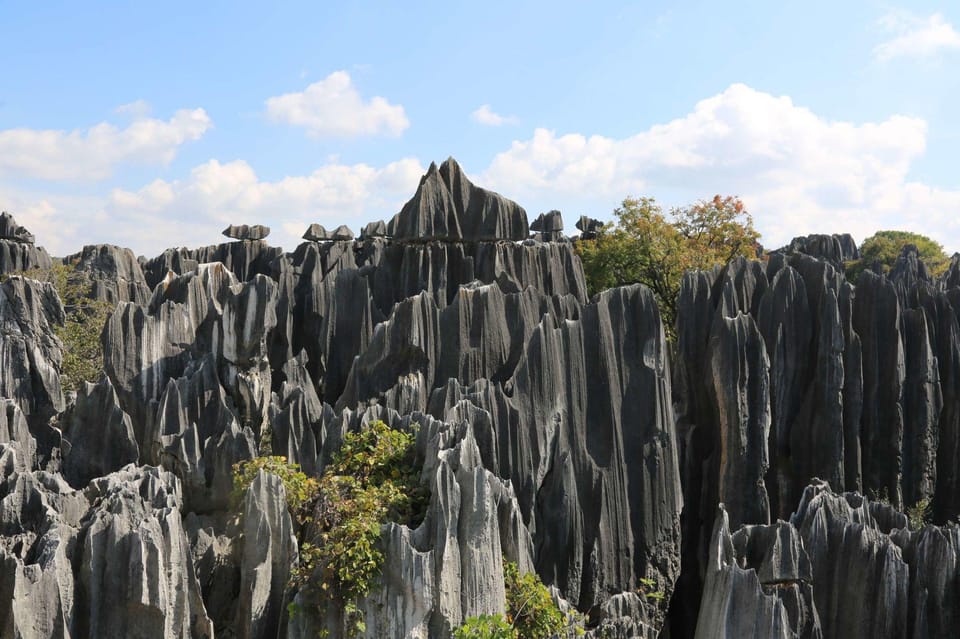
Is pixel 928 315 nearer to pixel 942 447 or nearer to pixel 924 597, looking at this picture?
pixel 942 447

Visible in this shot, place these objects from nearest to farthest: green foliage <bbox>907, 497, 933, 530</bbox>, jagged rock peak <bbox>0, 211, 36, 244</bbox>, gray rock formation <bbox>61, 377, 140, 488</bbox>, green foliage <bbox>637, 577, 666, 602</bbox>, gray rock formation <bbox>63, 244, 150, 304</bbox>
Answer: green foliage <bbox>637, 577, 666, 602</bbox> < green foliage <bbox>907, 497, 933, 530</bbox> < gray rock formation <bbox>61, 377, 140, 488</bbox> < gray rock formation <bbox>63, 244, 150, 304</bbox> < jagged rock peak <bbox>0, 211, 36, 244</bbox>

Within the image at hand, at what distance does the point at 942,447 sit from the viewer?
2289cm

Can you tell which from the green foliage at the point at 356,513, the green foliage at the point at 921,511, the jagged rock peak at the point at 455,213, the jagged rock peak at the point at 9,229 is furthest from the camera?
the jagged rock peak at the point at 9,229

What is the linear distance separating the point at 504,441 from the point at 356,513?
17.6 ft

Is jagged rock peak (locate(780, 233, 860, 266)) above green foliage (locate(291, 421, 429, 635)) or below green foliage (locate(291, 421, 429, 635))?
above

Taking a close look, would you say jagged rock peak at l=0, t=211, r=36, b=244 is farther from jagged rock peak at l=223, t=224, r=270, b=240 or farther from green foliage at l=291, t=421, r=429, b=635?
green foliage at l=291, t=421, r=429, b=635

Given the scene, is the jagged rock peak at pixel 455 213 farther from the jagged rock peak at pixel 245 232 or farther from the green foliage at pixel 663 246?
the jagged rock peak at pixel 245 232

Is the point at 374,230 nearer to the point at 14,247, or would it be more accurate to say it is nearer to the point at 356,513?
Answer: the point at 14,247

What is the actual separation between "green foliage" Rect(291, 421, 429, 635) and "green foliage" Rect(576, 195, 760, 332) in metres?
19.3

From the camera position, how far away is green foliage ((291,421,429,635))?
41.6ft

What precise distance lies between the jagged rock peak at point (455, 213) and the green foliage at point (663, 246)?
6.90 metres

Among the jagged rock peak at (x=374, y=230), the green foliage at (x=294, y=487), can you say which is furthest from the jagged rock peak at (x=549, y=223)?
the green foliage at (x=294, y=487)

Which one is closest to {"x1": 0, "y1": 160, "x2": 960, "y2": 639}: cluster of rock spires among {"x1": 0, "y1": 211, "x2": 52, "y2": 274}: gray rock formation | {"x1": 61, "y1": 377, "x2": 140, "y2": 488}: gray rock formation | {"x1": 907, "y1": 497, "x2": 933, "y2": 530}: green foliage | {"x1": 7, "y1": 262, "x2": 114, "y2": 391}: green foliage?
{"x1": 61, "y1": 377, "x2": 140, "y2": 488}: gray rock formation

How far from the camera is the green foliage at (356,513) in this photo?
499 inches
